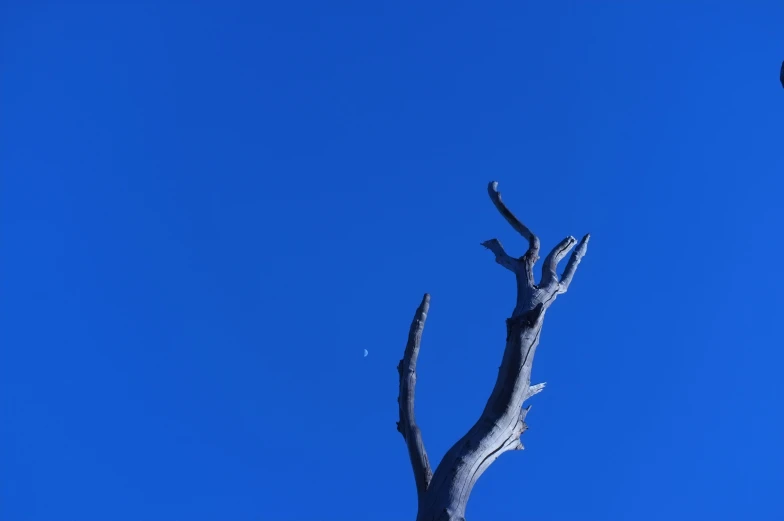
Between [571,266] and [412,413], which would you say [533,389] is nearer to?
[412,413]

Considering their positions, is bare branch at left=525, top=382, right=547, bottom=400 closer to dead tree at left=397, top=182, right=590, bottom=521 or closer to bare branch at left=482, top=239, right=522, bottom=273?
dead tree at left=397, top=182, right=590, bottom=521

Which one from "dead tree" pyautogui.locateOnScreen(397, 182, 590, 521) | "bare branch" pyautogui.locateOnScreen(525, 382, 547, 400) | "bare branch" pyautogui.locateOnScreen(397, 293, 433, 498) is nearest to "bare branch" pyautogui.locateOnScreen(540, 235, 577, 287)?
"dead tree" pyautogui.locateOnScreen(397, 182, 590, 521)

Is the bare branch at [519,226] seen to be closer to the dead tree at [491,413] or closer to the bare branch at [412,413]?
the dead tree at [491,413]

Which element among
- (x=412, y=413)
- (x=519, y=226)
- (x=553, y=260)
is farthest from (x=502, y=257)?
(x=412, y=413)

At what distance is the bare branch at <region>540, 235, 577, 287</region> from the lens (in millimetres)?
4750

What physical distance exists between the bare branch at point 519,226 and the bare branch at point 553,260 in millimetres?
112

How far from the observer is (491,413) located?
4.11 meters

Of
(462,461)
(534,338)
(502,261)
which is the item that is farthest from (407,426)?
(502,261)

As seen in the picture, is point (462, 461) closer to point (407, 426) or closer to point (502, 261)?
point (407, 426)

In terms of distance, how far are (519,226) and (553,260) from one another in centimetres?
52

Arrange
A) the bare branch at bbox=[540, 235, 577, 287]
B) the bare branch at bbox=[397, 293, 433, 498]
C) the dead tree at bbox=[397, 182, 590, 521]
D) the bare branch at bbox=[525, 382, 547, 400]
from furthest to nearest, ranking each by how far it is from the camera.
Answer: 1. the bare branch at bbox=[540, 235, 577, 287]
2. the bare branch at bbox=[525, 382, 547, 400]
3. the bare branch at bbox=[397, 293, 433, 498]
4. the dead tree at bbox=[397, 182, 590, 521]

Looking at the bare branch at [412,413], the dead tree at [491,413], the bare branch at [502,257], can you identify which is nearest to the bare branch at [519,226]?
the dead tree at [491,413]

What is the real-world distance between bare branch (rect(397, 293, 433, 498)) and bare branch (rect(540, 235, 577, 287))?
3.32 ft

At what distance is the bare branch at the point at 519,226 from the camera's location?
500 cm
